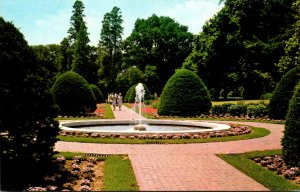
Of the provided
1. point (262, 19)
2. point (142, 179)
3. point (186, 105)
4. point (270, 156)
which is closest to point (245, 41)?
point (262, 19)

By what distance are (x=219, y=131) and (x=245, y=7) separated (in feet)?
111

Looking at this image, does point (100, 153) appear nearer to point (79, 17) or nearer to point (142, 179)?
point (142, 179)

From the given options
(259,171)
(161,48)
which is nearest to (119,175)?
(259,171)

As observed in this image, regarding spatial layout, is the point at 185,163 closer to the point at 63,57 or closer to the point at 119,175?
the point at 119,175

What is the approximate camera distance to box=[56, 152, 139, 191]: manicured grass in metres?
6.98

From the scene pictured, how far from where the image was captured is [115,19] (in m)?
68.1

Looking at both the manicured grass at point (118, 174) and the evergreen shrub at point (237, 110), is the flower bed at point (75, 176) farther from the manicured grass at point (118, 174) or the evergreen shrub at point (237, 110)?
the evergreen shrub at point (237, 110)

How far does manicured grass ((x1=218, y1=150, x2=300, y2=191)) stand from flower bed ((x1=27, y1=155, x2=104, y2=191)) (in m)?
3.37

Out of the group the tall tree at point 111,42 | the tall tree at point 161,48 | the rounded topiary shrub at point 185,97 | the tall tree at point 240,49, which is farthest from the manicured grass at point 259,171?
the tall tree at point 111,42

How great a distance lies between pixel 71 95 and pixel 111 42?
144 ft

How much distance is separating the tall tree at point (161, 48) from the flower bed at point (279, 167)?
5517 cm

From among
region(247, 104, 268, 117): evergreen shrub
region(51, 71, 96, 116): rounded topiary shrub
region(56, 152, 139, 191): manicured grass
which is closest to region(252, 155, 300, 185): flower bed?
region(56, 152, 139, 191): manicured grass

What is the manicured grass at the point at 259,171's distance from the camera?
23.6 ft

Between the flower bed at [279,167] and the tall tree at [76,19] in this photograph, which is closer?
the flower bed at [279,167]
